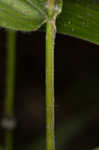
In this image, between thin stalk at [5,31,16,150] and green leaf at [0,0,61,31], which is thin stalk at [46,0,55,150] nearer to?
green leaf at [0,0,61,31]

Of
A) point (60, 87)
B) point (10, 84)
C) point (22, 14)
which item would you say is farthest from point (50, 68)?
point (60, 87)

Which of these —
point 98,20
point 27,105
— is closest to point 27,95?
point 27,105

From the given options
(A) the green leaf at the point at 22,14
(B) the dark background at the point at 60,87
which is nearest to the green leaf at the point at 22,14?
(A) the green leaf at the point at 22,14

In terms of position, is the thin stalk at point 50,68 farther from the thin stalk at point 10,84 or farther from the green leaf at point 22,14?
the thin stalk at point 10,84

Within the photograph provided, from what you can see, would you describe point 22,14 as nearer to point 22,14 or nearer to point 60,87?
point 22,14

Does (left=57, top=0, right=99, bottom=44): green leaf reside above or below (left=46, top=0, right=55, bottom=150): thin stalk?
above

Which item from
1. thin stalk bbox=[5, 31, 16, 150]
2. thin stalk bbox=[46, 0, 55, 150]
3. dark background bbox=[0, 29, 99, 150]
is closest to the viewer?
thin stalk bbox=[46, 0, 55, 150]

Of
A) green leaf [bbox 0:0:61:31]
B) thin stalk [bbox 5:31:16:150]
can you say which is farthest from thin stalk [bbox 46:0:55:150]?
thin stalk [bbox 5:31:16:150]

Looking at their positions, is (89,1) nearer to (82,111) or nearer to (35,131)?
(82,111)
